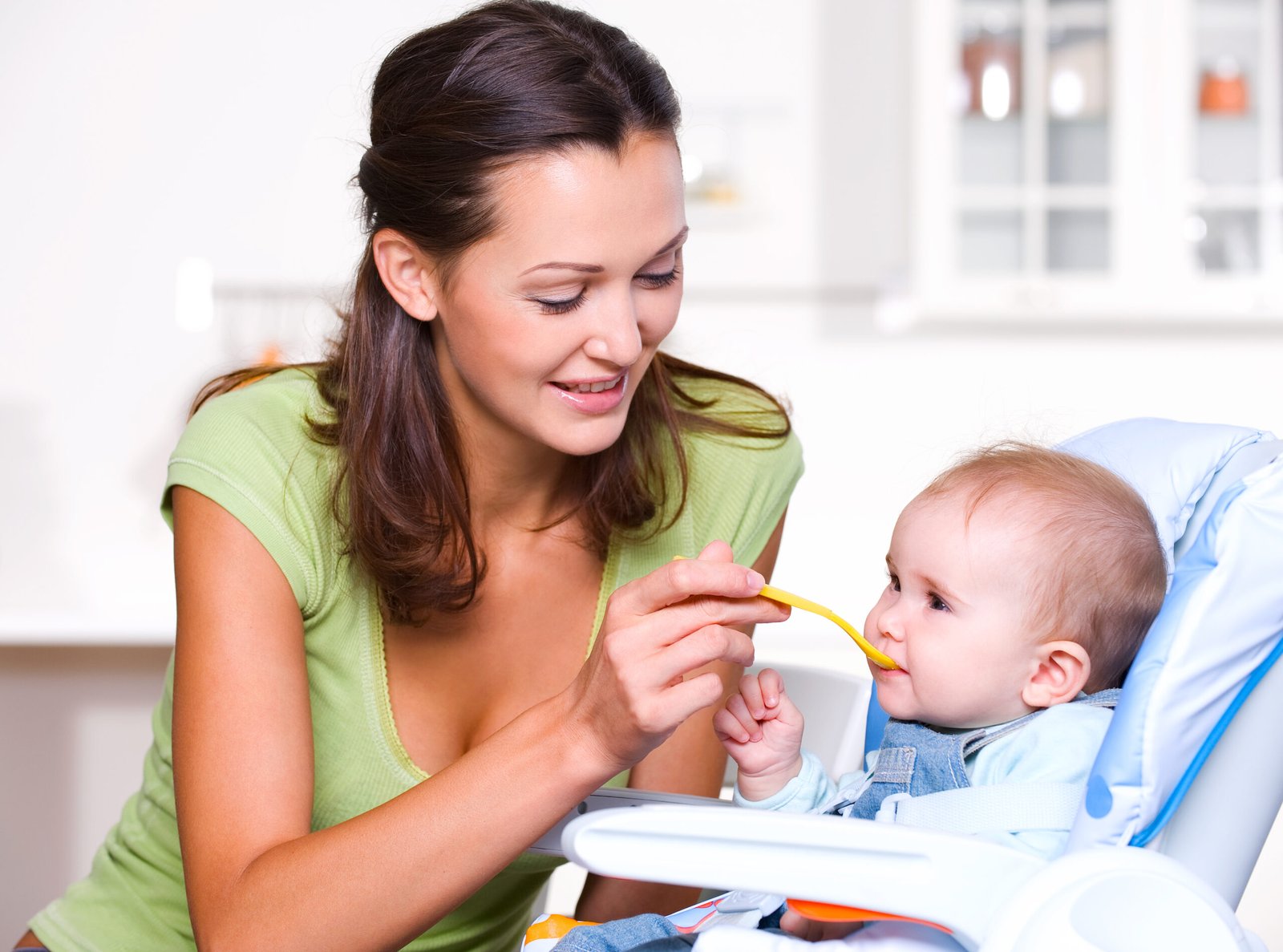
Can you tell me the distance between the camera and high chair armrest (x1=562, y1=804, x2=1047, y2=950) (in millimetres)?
822

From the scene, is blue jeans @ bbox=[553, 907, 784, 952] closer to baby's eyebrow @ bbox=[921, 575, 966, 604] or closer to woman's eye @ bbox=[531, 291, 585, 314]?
→ baby's eyebrow @ bbox=[921, 575, 966, 604]

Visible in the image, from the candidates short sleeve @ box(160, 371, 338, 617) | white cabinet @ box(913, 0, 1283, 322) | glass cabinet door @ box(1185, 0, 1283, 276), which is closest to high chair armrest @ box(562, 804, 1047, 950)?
→ short sleeve @ box(160, 371, 338, 617)

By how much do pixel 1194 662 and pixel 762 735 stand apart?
1.19ft

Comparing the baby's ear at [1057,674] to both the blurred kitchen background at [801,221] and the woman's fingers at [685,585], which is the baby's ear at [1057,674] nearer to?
the woman's fingers at [685,585]

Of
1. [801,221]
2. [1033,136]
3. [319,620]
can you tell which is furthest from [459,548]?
[1033,136]

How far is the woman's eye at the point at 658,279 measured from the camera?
119 cm

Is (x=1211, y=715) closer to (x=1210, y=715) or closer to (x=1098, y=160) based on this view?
(x=1210, y=715)

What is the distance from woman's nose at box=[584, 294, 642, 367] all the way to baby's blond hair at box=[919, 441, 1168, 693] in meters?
0.31

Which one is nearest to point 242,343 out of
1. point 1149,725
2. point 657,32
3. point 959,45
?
point 657,32

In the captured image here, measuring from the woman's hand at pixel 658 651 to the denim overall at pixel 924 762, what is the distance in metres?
A: 0.21

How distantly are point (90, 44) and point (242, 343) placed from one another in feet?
2.74

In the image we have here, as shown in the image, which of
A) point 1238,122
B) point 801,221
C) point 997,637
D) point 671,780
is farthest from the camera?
point 801,221

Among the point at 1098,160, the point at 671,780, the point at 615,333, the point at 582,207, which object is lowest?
the point at 671,780

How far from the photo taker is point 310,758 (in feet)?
3.88
